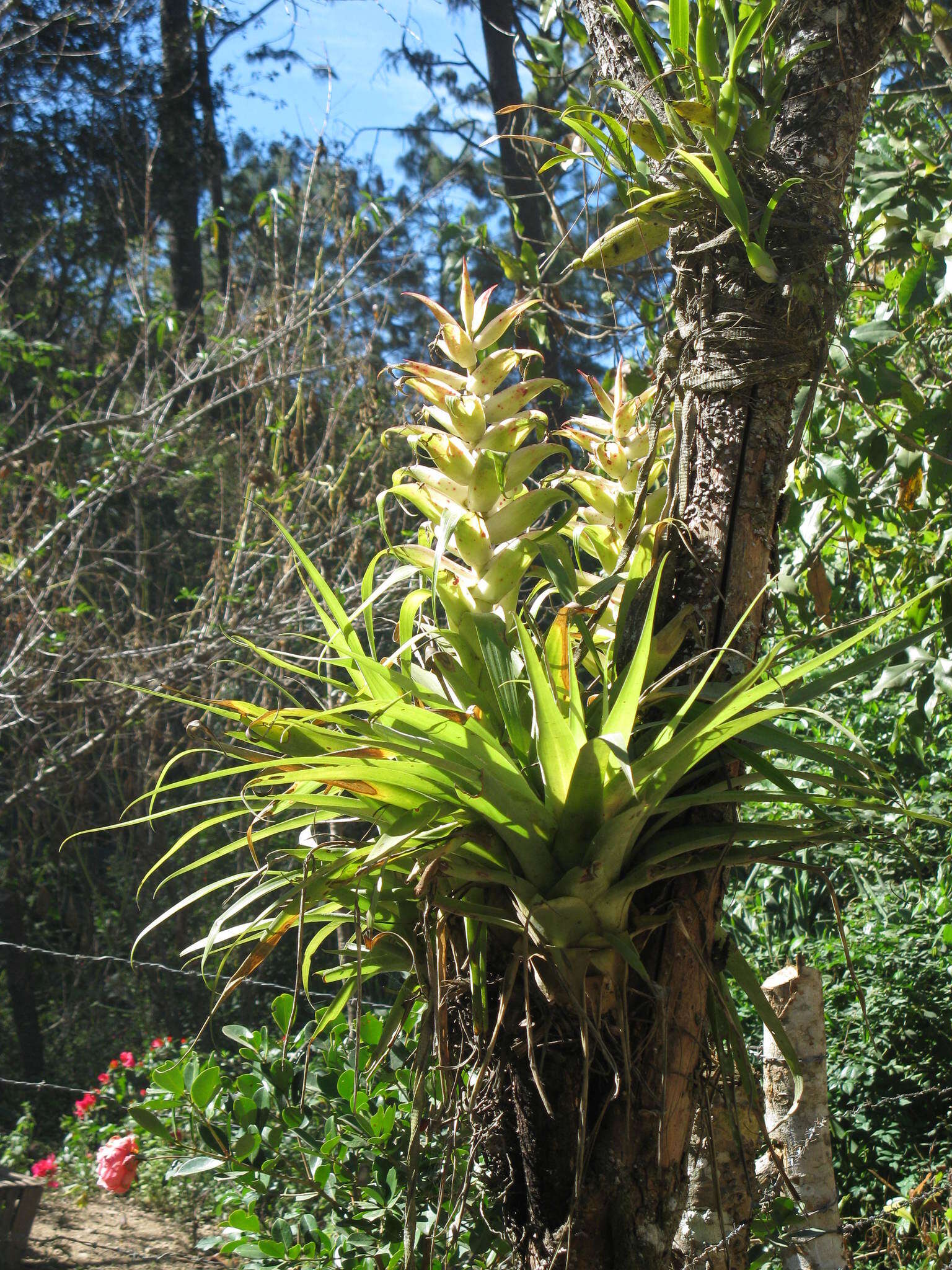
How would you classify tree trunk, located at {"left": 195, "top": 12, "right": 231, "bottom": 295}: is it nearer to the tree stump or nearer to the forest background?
the forest background

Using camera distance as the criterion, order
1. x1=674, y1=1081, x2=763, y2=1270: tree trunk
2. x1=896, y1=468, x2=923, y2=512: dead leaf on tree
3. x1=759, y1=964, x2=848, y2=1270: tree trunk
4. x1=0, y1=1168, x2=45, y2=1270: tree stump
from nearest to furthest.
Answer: x1=674, y1=1081, x2=763, y2=1270: tree trunk → x1=759, y1=964, x2=848, y2=1270: tree trunk → x1=896, y1=468, x2=923, y2=512: dead leaf on tree → x1=0, y1=1168, x2=45, y2=1270: tree stump

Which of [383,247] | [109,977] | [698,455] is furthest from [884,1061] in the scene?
[383,247]

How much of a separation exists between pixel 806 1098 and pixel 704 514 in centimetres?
112

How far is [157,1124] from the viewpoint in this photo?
4.58ft

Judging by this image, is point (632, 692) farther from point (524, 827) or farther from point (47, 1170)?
point (47, 1170)

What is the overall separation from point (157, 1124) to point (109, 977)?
536 centimetres

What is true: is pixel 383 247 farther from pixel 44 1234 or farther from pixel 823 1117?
pixel 823 1117

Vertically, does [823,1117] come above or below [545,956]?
below

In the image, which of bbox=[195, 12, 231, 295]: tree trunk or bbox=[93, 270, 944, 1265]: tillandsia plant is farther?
bbox=[195, 12, 231, 295]: tree trunk

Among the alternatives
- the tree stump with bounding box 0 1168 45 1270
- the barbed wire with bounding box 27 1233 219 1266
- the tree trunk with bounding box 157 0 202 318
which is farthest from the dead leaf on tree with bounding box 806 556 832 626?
the tree trunk with bounding box 157 0 202 318

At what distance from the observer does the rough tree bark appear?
0.96m

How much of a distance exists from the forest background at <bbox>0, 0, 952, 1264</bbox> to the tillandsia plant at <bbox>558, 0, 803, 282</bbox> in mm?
99

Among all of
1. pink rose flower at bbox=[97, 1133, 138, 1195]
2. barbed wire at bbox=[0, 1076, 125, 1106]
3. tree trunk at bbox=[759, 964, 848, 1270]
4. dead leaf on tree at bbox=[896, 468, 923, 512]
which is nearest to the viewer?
tree trunk at bbox=[759, 964, 848, 1270]

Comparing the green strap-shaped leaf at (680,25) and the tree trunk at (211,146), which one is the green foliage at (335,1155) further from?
the tree trunk at (211,146)
